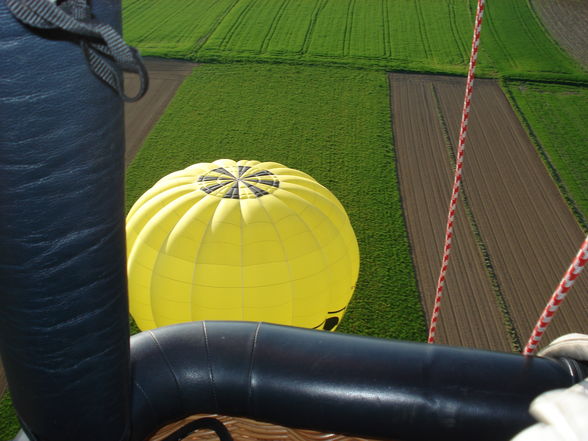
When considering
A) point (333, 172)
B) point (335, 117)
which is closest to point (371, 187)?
point (333, 172)

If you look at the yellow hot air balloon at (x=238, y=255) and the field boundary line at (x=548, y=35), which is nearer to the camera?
the yellow hot air balloon at (x=238, y=255)

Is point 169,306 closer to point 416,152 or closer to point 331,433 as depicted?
point 331,433

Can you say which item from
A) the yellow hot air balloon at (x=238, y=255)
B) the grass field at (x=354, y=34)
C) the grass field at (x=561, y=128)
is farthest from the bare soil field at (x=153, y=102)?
the grass field at (x=561, y=128)

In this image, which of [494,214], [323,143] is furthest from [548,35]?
[494,214]

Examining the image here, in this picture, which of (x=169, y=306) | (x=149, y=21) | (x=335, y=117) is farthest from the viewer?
(x=149, y=21)

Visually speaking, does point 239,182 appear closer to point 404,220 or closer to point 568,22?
point 404,220

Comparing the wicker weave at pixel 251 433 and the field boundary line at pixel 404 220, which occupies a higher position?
the wicker weave at pixel 251 433

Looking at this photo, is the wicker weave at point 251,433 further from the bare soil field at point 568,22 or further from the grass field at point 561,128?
the bare soil field at point 568,22
